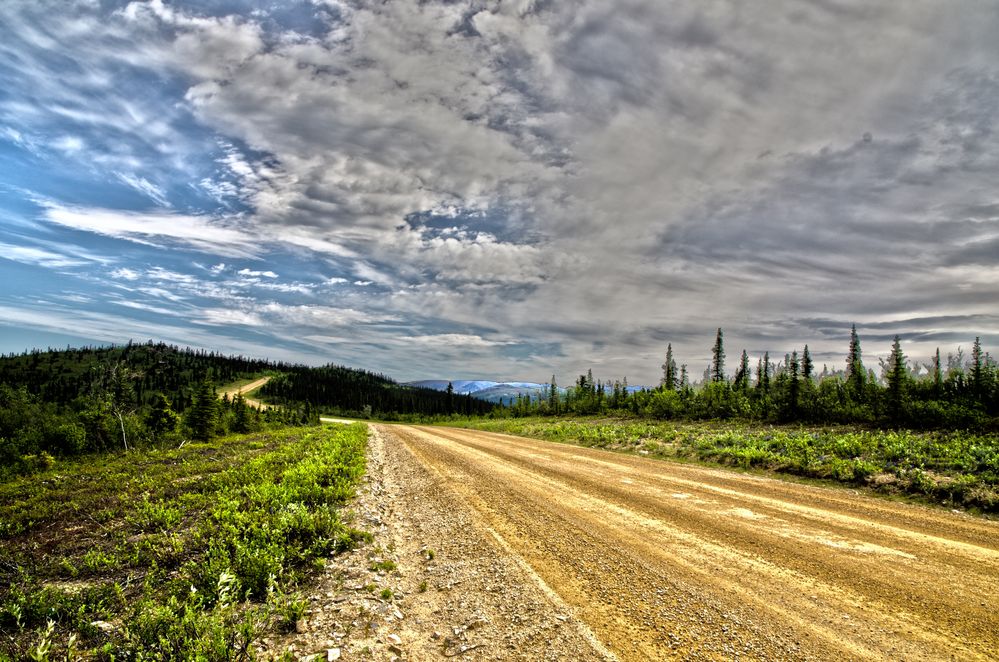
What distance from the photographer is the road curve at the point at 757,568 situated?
5.09 metres

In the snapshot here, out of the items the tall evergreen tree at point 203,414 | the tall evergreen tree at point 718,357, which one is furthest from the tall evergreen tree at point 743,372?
the tall evergreen tree at point 203,414

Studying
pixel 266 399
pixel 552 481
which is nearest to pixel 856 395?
pixel 552 481

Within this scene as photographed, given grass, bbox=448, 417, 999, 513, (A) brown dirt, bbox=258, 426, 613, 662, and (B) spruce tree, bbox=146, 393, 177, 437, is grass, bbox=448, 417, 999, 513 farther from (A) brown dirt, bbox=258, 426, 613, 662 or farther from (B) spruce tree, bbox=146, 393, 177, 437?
(B) spruce tree, bbox=146, 393, 177, 437

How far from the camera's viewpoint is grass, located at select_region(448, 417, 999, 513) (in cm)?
1206

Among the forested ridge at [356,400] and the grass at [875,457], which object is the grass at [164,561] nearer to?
the grass at [875,457]

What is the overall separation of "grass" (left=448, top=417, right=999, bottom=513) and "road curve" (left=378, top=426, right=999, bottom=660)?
1611 mm

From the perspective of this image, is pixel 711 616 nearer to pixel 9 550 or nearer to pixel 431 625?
pixel 431 625

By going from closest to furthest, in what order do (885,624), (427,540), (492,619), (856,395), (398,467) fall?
(885,624) < (492,619) < (427,540) < (398,467) < (856,395)

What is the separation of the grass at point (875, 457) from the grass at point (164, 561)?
15726 millimetres

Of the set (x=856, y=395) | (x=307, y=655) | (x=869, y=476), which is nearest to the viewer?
(x=307, y=655)

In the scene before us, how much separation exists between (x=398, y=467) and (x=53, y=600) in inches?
520

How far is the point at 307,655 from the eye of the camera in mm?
4938

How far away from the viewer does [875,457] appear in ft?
52.1

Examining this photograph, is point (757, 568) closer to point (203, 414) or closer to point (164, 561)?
point (164, 561)
